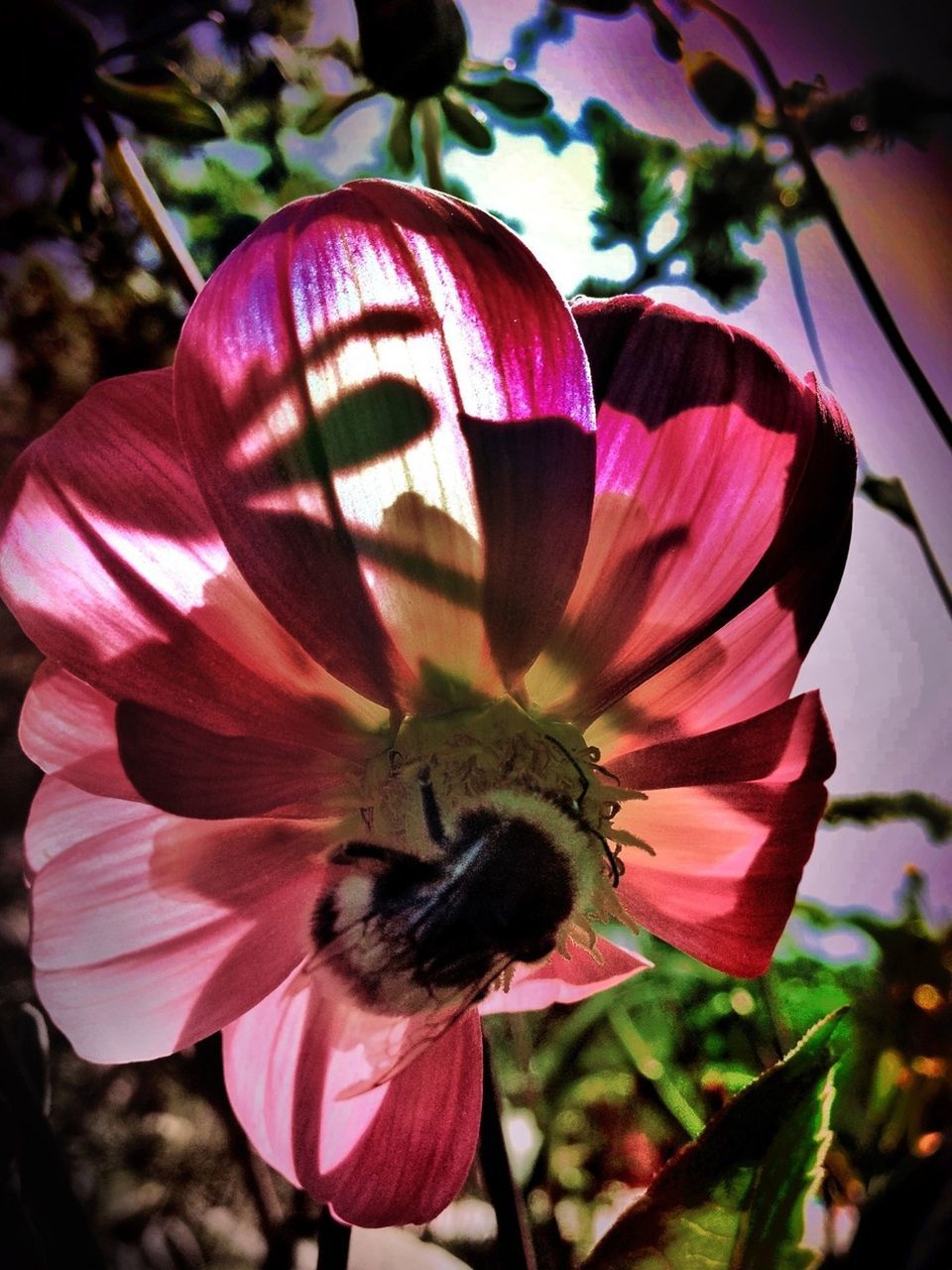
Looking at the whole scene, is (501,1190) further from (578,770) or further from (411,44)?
(411,44)

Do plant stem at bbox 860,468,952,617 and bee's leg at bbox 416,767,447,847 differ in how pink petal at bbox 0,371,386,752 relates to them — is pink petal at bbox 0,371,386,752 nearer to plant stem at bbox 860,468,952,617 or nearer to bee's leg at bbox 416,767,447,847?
bee's leg at bbox 416,767,447,847

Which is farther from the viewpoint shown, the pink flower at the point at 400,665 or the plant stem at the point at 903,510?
the plant stem at the point at 903,510

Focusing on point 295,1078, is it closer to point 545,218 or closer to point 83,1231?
point 83,1231

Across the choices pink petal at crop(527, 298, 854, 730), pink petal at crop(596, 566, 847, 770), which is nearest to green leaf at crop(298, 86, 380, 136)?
pink petal at crop(527, 298, 854, 730)

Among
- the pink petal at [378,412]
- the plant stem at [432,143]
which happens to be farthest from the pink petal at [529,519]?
the plant stem at [432,143]

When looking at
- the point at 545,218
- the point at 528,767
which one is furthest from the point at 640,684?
the point at 545,218

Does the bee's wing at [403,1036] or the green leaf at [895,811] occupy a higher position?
the green leaf at [895,811]

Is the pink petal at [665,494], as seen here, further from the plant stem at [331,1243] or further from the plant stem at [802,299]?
the plant stem at [331,1243]
